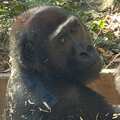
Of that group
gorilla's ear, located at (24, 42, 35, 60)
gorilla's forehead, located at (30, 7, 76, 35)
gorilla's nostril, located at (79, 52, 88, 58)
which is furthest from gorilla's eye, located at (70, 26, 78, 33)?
gorilla's ear, located at (24, 42, 35, 60)

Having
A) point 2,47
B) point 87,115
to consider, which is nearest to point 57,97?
point 87,115

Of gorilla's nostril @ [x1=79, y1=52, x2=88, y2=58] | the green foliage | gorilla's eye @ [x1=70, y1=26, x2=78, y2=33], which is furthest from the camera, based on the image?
the green foliage

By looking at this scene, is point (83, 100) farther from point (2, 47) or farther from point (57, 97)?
point (2, 47)

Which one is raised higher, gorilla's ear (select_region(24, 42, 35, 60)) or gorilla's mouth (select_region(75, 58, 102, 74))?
gorilla's ear (select_region(24, 42, 35, 60))

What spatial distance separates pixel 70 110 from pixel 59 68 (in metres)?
0.47

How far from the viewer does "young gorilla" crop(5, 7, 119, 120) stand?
11.6 ft

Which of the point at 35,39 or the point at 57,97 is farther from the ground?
the point at 35,39

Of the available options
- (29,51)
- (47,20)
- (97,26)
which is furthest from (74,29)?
(97,26)

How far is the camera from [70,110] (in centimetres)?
358

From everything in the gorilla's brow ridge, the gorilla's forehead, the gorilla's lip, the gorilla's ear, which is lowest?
the gorilla's lip

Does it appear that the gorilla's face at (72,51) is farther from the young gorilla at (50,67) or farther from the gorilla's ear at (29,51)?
the gorilla's ear at (29,51)

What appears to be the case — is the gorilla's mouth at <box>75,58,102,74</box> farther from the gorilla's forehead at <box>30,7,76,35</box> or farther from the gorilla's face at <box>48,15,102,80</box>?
the gorilla's forehead at <box>30,7,76,35</box>

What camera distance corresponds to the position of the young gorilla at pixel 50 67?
11.6 feet

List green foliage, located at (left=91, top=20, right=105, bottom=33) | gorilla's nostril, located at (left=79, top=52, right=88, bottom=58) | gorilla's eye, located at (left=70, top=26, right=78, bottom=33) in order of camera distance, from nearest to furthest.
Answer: gorilla's nostril, located at (left=79, top=52, right=88, bottom=58) → gorilla's eye, located at (left=70, top=26, right=78, bottom=33) → green foliage, located at (left=91, top=20, right=105, bottom=33)
